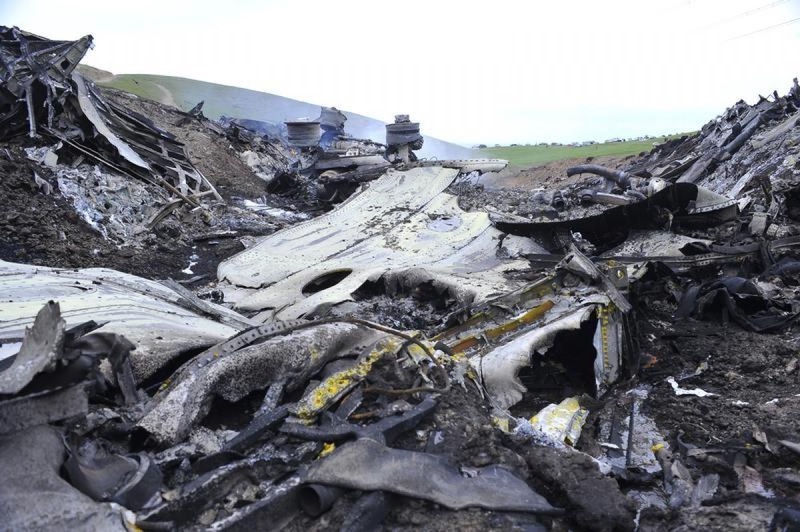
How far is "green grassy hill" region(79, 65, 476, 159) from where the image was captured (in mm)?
31859

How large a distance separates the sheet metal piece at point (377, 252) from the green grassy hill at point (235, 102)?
70.2 feet

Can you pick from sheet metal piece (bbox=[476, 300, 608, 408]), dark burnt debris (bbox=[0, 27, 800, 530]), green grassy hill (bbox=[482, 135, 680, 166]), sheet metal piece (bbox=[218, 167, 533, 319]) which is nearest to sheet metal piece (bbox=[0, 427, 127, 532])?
dark burnt debris (bbox=[0, 27, 800, 530])

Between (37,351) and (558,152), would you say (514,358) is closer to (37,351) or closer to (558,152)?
(37,351)

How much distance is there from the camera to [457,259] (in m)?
6.54

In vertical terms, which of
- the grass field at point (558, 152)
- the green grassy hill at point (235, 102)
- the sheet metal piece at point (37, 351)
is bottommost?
the sheet metal piece at point (37, 351)

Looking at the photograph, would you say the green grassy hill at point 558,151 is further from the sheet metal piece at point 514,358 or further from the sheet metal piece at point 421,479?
the sheet metal piece at point 421,479

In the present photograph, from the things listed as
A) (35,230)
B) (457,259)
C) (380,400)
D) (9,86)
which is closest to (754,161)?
(457,259)

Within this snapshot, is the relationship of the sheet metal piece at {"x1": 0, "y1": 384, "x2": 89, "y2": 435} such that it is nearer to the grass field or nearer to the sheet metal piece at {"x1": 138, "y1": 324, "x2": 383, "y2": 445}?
the sheet metal piece at {"x1": 138, "y1": 324, "x2": 383, "y2": 445}

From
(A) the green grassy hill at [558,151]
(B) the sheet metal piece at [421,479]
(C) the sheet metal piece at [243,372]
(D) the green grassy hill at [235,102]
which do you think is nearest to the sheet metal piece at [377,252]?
(C) the sheet metal piece at [243,372]

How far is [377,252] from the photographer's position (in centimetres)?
698

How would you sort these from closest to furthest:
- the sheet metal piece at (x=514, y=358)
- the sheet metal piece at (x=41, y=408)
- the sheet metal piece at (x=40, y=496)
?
1. the sheet metal piece at (x=40, y=496)
2. the sheet metal piece at (x=41, y=408)
3. the sheet metal piece at (x=514, y=358)

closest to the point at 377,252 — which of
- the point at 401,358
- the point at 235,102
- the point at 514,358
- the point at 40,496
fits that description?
the point at 514,358

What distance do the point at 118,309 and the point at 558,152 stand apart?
26445 millimetres

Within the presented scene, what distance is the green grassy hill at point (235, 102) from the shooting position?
31.9m
